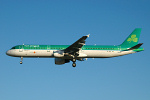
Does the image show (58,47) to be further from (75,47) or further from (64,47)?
(75,47)

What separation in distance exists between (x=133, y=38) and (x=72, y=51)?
61.9ft

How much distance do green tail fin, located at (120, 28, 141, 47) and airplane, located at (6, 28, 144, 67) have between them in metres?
1.35

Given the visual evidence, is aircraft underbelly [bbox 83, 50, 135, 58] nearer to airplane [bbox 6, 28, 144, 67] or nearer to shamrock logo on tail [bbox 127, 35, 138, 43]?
airplane [bbox 6, 28, 144, 67]

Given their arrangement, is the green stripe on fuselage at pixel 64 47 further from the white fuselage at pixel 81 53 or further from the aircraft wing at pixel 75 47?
the aircraft wing at pixel 75 47

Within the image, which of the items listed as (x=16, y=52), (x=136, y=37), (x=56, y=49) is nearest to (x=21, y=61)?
(x=16, y=52)

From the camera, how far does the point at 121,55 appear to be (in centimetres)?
8631

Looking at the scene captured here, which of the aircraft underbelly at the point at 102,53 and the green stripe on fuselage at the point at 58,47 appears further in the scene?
the aircraft underbelly at the point at 102,53

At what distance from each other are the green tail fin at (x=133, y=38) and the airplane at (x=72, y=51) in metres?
1.35

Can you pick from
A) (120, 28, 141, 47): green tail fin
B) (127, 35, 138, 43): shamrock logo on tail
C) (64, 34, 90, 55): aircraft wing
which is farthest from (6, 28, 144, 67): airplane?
(127, 35, 138, 43): shamrock logo on tail

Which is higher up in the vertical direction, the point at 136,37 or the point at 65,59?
the point at 136,37

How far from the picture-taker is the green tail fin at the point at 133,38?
8844 centimetres

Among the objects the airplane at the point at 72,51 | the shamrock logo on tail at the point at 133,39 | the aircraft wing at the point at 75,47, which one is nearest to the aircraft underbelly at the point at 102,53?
the airplane at the point at 72,51

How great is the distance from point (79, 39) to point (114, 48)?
1246cm

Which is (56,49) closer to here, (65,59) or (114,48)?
(65,59)
